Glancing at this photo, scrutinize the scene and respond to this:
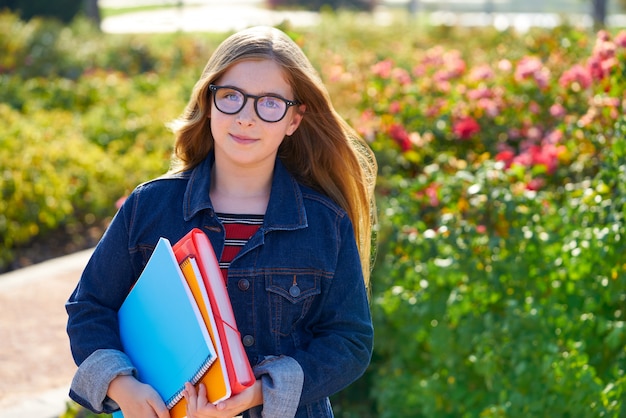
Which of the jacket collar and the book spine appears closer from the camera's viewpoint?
the book spine

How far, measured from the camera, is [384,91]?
6.00 metres

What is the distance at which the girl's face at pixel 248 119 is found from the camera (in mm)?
1877

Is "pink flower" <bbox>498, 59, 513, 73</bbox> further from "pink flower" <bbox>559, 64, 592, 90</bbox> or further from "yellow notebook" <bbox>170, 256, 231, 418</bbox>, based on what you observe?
"yellow notebook" <bbox>170, 256, 231, 418</bbox>

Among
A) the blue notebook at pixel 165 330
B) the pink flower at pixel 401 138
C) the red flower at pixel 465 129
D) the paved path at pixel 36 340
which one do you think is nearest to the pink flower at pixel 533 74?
the red flower at pixel 465 129

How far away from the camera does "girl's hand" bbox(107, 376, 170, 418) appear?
5.59 feet

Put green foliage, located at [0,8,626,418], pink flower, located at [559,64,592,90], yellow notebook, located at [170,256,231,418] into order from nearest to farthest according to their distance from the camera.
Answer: yellow notebook, located at [170,256,231,418]
green foliage, located at [0,8,626,418]
pink flower, located at [559,64,592,90]

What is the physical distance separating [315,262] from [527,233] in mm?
1563

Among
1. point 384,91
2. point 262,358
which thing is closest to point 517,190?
point 262,358

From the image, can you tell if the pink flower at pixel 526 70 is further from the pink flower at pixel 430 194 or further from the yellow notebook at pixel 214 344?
the yellow notebook at pixel 214 344

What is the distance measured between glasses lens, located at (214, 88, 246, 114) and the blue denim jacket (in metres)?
0.18

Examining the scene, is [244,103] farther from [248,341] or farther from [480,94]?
[480,94]

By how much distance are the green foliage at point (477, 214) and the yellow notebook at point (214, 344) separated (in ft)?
4.46

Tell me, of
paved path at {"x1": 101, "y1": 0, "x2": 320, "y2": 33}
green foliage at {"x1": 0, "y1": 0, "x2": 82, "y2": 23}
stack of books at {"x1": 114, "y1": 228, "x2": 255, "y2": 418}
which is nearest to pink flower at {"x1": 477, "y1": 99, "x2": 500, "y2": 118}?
stack of books at {"x1": 114, "y1": 228, "x2": 255, "y2": 418}

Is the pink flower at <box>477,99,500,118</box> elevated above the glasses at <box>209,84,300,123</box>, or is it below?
below
